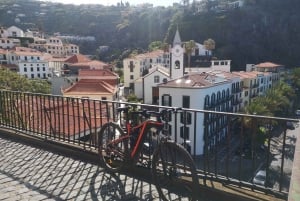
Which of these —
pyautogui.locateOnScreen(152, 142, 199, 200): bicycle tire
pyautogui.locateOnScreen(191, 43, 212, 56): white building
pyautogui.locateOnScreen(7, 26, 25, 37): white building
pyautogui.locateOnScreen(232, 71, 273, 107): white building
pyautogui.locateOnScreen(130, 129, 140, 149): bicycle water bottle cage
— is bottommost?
pyautogui.locateOnScreen(232, 71, 273, 107): white building

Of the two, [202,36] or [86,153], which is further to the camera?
[202,36]

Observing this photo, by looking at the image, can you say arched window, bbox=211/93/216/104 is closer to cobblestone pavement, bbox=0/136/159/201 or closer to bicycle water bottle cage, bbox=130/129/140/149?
cobblestone pavement, bbox=0/136/159/201

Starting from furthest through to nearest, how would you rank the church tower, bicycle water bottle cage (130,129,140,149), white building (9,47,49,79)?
white building (9,47,49,79) < the church tower < bicycle water bottle cage (130,129,140,149)

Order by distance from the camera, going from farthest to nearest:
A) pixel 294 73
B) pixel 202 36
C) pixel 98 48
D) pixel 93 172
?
pixel 98 48 → pixel 202 36 → pixel 294 73 → pixel 93 172

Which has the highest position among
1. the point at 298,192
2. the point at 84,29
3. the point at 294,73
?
the point at 84,29

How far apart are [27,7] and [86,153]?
5148 inches

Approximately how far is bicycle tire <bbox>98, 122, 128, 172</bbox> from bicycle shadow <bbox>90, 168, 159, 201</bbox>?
159 millimetres

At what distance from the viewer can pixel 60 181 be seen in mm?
4160

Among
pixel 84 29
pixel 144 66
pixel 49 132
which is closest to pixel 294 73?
pixel 144 66

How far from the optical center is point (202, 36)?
7144 centimetres

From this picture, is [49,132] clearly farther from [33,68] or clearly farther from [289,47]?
[289,47]

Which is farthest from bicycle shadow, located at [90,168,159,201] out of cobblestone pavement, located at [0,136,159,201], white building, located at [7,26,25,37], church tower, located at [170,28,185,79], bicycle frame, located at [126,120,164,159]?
white building, located at [7,26,25,37]

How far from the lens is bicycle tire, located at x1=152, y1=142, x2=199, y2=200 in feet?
11.1

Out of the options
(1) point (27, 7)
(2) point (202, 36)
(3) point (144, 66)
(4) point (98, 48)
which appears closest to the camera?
(3) point (144, 66)
